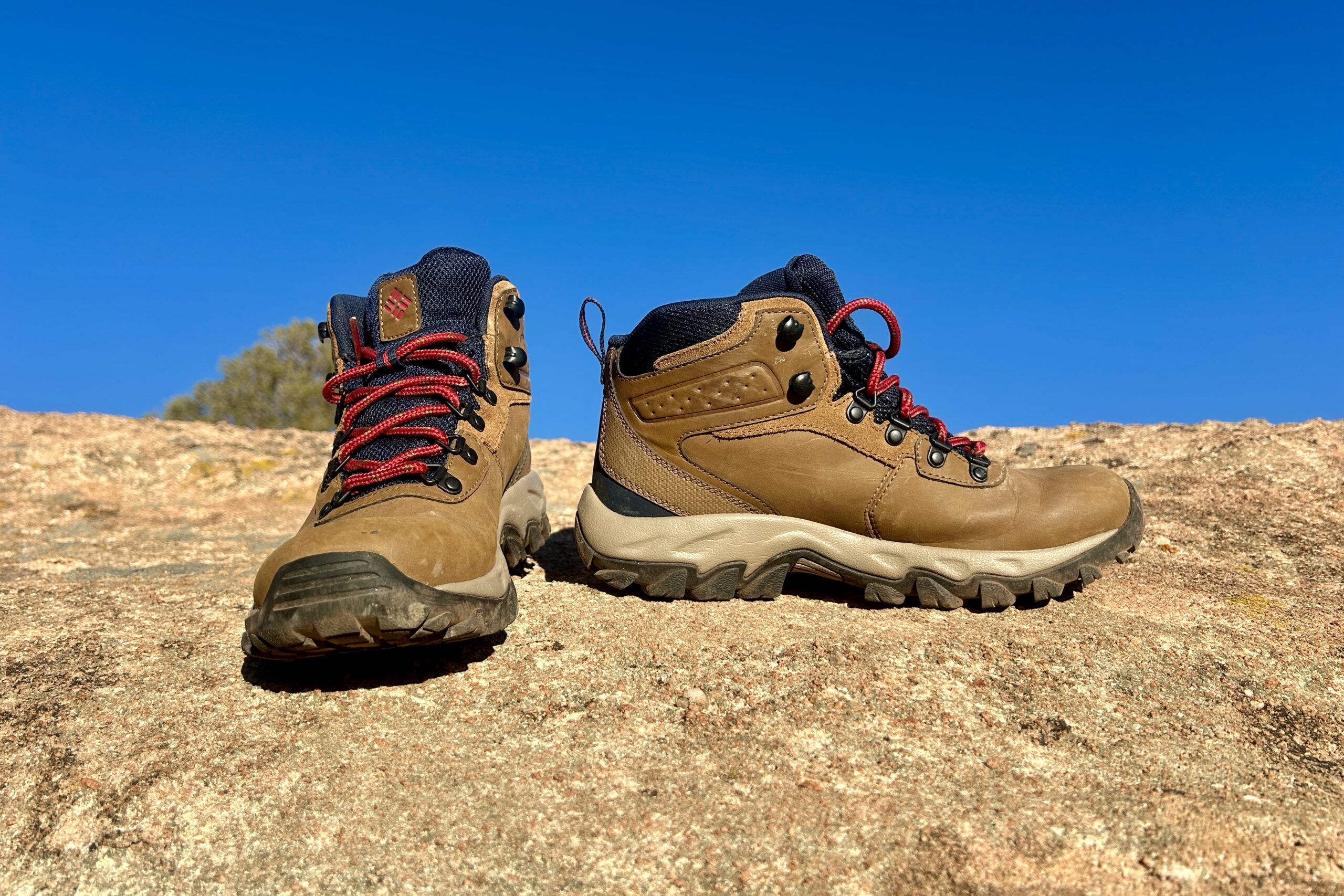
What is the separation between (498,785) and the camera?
1.48 m

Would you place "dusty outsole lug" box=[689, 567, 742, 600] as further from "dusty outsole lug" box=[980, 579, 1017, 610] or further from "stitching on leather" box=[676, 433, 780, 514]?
"dusty outsole lug" box=[980, 579, 1017, 610]

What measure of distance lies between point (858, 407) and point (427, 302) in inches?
51.4

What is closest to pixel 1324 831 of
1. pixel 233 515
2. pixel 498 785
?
pixel 498 785

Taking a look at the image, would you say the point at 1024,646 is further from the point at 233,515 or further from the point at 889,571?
the point at 233,515

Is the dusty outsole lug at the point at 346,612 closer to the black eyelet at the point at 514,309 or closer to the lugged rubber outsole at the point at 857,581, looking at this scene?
the lugged rubber outsole at the point at 857,581

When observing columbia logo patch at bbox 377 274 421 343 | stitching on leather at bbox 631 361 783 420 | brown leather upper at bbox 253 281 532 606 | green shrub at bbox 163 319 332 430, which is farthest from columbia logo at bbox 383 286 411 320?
green shrub at bbox 163 319 332 430

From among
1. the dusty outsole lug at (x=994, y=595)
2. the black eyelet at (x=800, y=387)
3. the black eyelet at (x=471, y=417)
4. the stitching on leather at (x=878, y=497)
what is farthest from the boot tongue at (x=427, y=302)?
the dusty outsole lug at (x=994, y=595)

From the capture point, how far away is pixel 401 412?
2314mm

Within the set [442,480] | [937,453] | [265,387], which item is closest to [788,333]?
[937,453]

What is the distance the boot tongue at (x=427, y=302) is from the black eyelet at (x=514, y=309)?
0.12 metres

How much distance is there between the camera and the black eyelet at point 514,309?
2682 millimetres

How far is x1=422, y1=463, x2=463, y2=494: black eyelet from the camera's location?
2.17 m

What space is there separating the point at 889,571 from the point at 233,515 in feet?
11.0

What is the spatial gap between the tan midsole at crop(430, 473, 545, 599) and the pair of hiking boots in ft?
0.12
